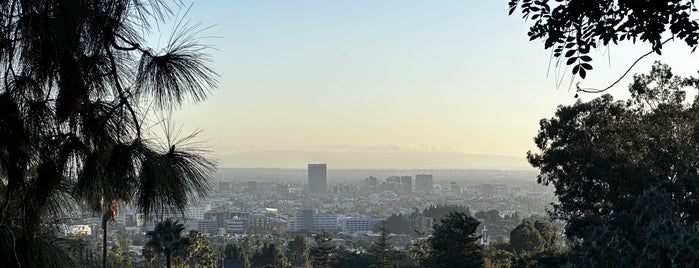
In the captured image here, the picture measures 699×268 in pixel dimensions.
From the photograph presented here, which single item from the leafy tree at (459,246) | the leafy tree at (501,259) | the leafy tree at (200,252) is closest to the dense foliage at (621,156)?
the leafy tree at (459,246)

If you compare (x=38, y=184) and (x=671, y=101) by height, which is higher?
(x=671, y=101)

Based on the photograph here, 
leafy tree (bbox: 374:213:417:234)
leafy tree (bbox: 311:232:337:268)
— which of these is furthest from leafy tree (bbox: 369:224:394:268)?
leafy tree (bbox: 374:213:417:234)

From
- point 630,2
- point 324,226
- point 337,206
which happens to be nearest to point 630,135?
point 630,2

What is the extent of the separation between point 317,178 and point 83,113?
402ft

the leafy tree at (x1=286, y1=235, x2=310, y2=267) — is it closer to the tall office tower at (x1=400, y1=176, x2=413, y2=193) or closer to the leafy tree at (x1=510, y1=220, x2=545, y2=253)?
the leafy tree at (x1=510, y1=220, x2=545, y2=253)

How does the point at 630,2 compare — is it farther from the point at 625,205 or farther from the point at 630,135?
the point at 630,135

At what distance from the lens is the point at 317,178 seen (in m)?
124

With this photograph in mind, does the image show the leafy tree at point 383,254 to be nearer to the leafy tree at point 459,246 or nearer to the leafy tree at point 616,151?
the leafy tree at point 459,246

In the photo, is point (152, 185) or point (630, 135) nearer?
point (152, 185)

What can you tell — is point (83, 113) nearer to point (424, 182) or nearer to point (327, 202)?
point (327, 202)

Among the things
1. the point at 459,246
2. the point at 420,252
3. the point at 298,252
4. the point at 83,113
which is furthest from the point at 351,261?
the point at 83,113

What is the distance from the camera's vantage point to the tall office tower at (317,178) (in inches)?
4855

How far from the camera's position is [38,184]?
212 cm

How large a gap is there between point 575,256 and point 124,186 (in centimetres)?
1240
